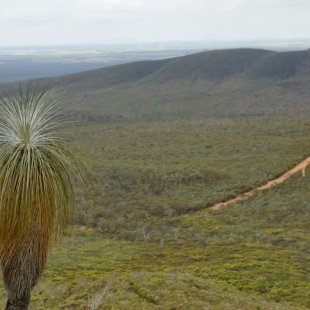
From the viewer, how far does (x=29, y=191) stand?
5586 mm

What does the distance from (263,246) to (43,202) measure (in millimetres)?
13939

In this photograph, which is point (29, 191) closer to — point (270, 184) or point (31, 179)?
point (31, 179)

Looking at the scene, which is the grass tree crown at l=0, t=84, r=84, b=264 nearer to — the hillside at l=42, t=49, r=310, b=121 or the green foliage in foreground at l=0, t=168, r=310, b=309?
the green foliage in foreground at l=0, t=168, r=310, b=309

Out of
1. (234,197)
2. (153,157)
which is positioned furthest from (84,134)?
(234,197)

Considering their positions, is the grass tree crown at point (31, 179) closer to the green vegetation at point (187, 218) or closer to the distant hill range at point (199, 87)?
the green vegetation at point (187, 218)

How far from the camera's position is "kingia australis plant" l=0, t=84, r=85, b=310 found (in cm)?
559

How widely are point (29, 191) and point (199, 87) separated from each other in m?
92.3

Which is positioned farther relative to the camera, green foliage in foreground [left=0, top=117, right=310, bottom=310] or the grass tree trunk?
green foliage in foreground [left=0, top=117, right=310, bottom=310]

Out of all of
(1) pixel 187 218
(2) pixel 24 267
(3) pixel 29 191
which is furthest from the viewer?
(1) pixel 187 218

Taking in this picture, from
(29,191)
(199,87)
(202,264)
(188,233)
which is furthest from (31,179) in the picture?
(199,87)

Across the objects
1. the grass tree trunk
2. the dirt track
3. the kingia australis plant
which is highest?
the kingia australis plant

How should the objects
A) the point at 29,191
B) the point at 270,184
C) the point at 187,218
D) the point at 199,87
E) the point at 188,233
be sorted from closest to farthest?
the point at 29,191 < the point at 188,233 < the point at 187,218 < the point at 270,184 < the point at 199,87

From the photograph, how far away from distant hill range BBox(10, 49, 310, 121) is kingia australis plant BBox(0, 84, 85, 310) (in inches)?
2416

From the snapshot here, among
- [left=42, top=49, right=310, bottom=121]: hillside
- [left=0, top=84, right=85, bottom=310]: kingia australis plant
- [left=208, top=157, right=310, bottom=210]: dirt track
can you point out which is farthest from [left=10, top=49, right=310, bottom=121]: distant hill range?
[left=0, top=84, right=85, bottom=310]: kingia australis plant
